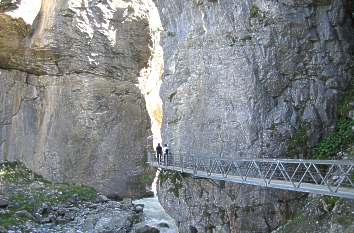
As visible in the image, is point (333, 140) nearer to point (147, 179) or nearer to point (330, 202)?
point (330, 202)

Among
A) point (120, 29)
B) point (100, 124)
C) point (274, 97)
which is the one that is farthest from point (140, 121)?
point (274, 97)

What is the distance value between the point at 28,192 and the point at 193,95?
1201cm

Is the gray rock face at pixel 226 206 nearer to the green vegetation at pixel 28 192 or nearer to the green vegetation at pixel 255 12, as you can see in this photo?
the green vegetation at pixel 255 12

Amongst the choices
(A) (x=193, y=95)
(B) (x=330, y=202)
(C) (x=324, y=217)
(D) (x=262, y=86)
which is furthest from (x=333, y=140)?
(A) (x=193, y=95)

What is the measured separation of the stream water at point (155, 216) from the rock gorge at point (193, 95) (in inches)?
61.5

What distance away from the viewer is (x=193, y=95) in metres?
20.7

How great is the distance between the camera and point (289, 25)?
18.3 meters

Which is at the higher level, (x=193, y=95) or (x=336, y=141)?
(x=193, y=95)

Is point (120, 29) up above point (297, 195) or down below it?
above

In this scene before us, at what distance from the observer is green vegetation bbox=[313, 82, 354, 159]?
16859 mm

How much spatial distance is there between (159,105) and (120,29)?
9.57 meters

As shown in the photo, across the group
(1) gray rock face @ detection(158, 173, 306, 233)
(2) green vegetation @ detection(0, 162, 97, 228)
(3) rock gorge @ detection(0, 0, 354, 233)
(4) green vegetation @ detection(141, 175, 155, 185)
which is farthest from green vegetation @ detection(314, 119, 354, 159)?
(4) green vegetation @ detection(141, 175, 155, 185)

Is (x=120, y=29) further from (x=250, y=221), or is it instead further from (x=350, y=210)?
(x=350, y=210)

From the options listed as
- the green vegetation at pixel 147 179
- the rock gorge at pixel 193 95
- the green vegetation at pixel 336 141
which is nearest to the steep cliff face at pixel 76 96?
the rock gorge at pixel 193 95
